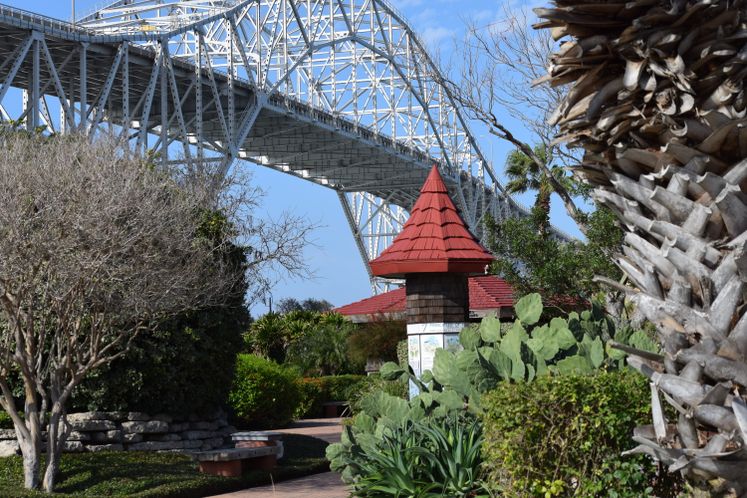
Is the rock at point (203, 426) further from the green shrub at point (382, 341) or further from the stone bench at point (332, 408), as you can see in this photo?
the stone bench at point (332, 408)

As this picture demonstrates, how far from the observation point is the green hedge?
24.2m

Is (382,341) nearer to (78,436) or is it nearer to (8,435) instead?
(78,436)

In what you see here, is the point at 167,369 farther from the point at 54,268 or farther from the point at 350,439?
the point at 350,439

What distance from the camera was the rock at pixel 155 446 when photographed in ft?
45.2

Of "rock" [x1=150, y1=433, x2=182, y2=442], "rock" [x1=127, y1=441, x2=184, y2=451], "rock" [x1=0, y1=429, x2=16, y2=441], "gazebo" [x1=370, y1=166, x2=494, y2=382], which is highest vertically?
"gazebo" [x1=370, y1=166, x2=494, y2=382]

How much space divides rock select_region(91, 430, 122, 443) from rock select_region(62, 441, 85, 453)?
11.6 inches

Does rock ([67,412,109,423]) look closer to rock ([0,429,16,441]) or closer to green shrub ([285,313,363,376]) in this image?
rock ([0,429,16,441])

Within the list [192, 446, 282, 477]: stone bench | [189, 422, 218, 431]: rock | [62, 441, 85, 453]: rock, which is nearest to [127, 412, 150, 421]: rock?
[62, 441, 85, 453]: rock

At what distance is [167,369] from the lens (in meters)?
13.8

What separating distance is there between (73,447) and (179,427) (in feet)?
5.37

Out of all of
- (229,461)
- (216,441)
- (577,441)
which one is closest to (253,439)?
(216,441)

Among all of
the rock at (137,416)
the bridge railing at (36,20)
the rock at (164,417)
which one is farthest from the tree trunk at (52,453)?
the bridge railing at (36,20)

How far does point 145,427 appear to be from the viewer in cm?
1380

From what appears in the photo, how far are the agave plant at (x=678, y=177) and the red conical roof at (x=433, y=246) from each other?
5549mm
